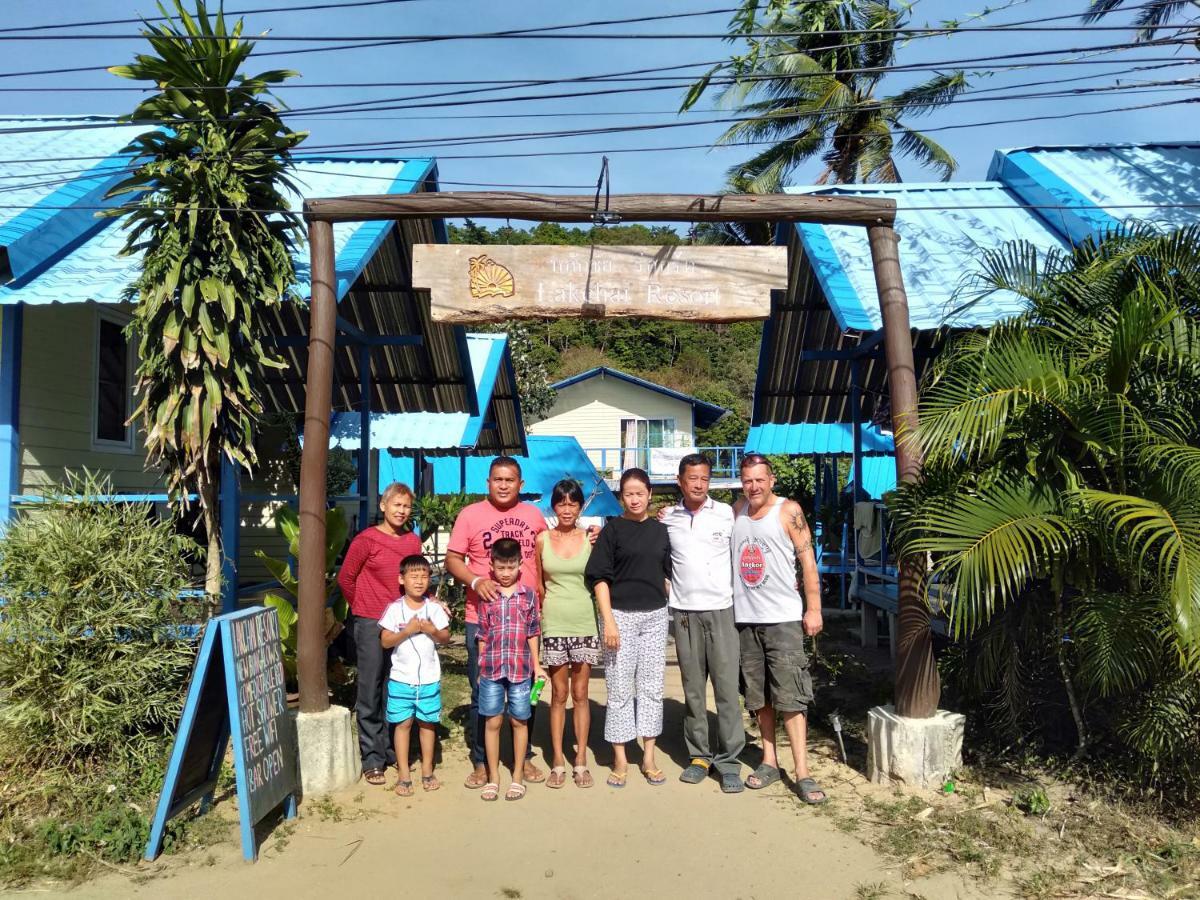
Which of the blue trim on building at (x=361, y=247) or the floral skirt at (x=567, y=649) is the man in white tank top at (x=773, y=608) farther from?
the blue trim on building at (x=361, y=247)

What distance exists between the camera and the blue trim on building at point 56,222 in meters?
6.74

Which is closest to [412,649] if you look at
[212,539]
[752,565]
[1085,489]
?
[752,565]

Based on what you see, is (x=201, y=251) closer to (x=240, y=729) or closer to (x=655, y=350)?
(x=240, y=729)

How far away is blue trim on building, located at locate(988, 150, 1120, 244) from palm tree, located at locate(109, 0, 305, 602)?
23.2ft

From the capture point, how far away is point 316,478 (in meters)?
5.61

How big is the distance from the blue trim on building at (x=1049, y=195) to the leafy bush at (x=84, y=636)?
819 cm

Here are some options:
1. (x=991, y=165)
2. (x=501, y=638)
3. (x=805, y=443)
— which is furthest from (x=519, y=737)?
(x=805, y=443)

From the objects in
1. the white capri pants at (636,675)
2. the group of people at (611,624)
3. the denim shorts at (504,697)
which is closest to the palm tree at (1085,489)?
the group of people at (611,624)

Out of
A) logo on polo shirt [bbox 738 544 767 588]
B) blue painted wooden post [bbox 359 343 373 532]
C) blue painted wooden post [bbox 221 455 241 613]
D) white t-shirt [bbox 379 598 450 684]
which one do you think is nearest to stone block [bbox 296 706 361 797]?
white t-shirt [bbox 379 598 450 684]

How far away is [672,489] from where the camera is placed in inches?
1252

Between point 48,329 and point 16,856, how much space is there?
16.5 feet

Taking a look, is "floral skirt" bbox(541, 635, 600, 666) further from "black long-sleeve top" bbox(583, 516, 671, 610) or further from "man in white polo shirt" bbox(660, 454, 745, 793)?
"man in white polo shirt" bbox(660, 454, 745, 793)

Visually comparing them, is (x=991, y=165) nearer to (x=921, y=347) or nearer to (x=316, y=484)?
(x=921, y=347)

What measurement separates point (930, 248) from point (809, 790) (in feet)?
19.0
